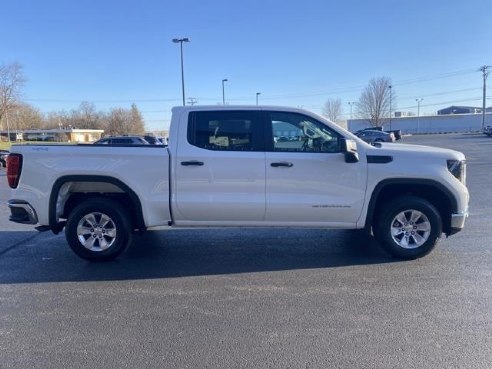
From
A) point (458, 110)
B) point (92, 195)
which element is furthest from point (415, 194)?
point (458, 110)

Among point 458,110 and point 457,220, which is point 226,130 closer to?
point 457,220

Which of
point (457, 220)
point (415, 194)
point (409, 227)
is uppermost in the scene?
point (415, 194)

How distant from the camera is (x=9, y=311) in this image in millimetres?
3951

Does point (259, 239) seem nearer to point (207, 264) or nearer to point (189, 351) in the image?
point (207, 264)

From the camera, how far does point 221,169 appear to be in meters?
5.11

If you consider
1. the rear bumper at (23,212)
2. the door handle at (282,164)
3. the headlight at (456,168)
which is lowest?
the rear bumper at (23,212)

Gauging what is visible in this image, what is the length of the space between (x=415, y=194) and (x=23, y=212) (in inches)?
211

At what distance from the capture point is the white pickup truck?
5109mm

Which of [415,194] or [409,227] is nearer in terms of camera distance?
[409,227]

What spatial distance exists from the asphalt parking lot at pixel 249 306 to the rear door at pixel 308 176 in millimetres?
650

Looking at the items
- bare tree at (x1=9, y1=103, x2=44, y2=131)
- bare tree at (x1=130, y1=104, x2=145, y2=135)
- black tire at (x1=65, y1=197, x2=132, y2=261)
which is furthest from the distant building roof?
black tire at (x1=65, y1=197, x2=132, y2=261)

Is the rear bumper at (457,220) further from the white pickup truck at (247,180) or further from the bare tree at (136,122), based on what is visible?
the bare tree at (136,122)

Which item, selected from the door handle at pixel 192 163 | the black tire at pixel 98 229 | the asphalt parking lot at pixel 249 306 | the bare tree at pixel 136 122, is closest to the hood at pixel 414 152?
the asphalt parking lot at pixel 249 306

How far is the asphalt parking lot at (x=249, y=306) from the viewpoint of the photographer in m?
3.10
